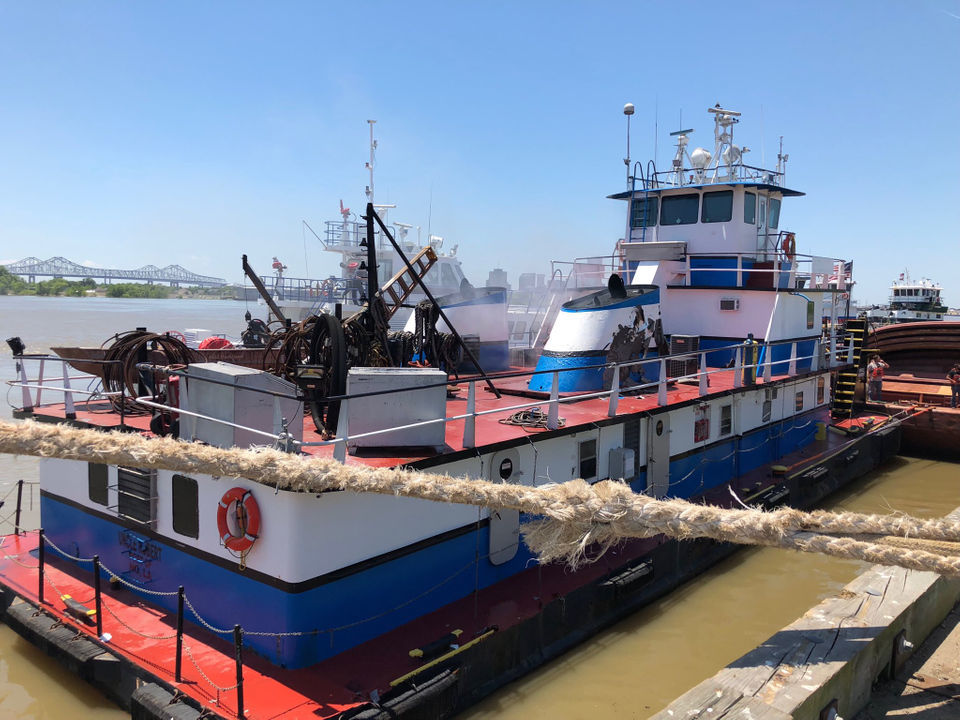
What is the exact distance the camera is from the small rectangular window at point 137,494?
739cm

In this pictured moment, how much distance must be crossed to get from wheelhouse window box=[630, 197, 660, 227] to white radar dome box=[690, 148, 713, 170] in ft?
5.03

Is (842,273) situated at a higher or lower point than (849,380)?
higher

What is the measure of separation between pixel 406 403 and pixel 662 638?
14.5 feet

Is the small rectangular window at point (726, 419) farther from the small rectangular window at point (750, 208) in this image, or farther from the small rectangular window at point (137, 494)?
the small rectangular window at point (137, 494)

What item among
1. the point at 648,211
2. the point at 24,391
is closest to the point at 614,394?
the point at 24,391

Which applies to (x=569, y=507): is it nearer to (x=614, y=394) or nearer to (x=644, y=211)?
(x=614, y=394)

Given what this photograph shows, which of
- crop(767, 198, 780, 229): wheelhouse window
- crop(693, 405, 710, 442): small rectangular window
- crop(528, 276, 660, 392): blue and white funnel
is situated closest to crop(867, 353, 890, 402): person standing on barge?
crop(767, 198, 780, 229): wheelhouse window

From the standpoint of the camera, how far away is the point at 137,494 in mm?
7531

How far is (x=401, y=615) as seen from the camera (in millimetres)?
6922

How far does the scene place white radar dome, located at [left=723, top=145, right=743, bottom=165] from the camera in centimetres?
1695

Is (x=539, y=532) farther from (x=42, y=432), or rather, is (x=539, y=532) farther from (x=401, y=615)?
(x=42, y=432)

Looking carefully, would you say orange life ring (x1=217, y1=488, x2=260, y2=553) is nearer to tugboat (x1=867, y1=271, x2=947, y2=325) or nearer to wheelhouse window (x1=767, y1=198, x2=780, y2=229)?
wheelhouse window (x1=767, y1=198, x2=780, y2=229)

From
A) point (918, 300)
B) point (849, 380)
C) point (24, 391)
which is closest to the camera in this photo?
point (24, 391)

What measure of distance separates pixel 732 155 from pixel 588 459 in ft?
36.6
